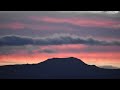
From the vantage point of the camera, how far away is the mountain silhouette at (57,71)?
5508 mm

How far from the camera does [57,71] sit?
5754 mm

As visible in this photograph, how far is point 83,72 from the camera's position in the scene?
5.79 metres

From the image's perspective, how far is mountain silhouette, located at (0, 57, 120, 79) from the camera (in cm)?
551
